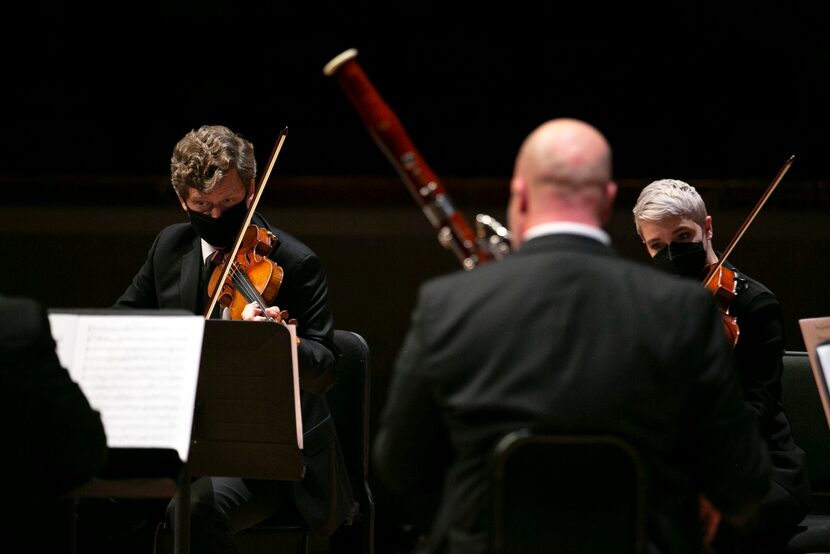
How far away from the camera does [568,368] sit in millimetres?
1391

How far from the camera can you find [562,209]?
4.83ft

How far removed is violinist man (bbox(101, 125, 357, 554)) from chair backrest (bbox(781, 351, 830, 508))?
1.08 meters

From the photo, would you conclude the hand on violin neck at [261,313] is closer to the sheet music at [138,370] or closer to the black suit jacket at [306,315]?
the black suit jacket at [306,315]

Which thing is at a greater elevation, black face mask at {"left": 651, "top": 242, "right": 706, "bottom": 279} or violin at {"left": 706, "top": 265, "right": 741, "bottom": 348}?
black face mask at {"left": 651, "top": 242, "right": 706, "bottom": 279}

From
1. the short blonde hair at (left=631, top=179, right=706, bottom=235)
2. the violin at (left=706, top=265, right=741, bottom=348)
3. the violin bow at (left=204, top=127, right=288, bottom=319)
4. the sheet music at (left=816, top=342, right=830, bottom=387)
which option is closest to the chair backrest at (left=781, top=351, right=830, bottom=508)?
the violin at (left=706, top=265, right=741, bottom=348)

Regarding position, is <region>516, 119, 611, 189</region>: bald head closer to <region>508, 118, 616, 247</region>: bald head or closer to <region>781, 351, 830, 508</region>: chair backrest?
<region>508, 118, 616, 247</region>: bald head

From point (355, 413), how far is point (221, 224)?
0.56 meters

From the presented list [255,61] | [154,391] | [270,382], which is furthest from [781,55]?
[154,391]

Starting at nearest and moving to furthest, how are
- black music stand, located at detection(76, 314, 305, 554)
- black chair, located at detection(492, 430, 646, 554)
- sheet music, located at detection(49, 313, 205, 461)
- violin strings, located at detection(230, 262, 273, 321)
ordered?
black chair, located at detection(492, 430, 646, 554), sheet music, located at detection(49, 313, 205, 461), black music stand, located at detection(76, 314, 305, 554), violin strings, located at detection(230, 262, 273, 321)

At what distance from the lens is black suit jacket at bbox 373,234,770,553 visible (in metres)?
1.39

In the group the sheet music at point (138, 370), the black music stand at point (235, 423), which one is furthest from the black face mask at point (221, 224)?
the sheet music at point (138, 370)

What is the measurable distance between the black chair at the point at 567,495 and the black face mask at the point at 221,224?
1.21 m

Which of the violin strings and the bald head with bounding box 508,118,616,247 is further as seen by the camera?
the violin strings

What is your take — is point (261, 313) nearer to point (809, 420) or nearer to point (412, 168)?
point (412, 168)
